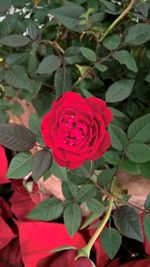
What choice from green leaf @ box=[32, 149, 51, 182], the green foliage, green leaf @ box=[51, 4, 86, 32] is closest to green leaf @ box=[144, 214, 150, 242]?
the green foliage

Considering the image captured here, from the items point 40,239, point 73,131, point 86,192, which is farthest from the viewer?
point 40,239

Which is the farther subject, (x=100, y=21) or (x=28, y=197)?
(x=28, y=197)

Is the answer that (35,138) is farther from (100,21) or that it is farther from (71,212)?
(100,21)

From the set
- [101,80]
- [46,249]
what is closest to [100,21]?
[101,80]

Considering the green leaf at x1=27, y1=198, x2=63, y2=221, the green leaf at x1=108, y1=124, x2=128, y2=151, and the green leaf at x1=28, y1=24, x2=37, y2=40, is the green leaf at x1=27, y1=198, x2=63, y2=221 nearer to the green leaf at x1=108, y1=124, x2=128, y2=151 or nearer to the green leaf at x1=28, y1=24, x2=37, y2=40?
the green leaf at x1=108, y1=124, x2=128, y2=151

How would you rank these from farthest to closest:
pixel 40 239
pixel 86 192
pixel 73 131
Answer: pixel 40 239 → pixel 86 192 → pixel 73 131

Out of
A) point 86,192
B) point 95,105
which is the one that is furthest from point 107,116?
point 86,192

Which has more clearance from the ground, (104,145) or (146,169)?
(104,145)

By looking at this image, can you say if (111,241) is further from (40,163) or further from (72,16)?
(72,16)
